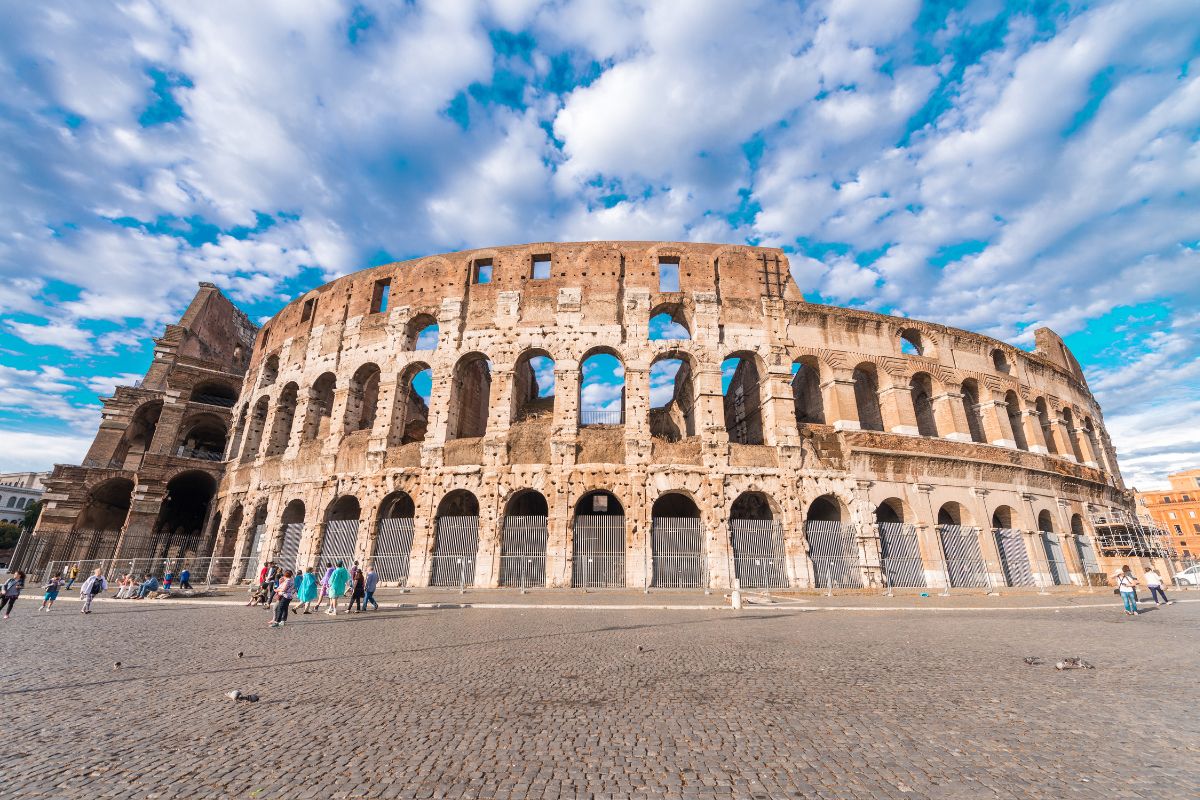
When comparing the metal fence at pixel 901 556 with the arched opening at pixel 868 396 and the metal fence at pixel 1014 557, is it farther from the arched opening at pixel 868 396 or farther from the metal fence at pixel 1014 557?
the arched opening at pixel 868 396

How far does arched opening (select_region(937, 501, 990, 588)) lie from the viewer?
1617cm

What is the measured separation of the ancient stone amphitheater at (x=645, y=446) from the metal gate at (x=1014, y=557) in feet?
0.34

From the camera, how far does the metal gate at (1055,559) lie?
18266 millimetres

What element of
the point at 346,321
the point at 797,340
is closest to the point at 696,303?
the point at 797,340

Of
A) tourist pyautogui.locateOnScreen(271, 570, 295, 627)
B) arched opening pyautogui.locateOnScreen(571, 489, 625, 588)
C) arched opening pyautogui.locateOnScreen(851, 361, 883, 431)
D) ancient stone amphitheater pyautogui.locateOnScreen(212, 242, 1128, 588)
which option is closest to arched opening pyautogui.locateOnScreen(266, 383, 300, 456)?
ancient stone amphitheater pyautogui.locateOnScreen(212, 242, 1128, 588)

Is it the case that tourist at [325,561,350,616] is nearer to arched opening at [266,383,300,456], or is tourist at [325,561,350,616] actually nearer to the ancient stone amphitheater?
the ancient stone amphitheater

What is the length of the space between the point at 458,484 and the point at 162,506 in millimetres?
16094

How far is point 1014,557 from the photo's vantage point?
17438 mm

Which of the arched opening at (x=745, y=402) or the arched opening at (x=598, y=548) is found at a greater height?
the arched opening at (x=745, y=402)

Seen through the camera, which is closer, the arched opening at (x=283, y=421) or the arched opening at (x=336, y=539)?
the arched opening at (x=336, y=539)

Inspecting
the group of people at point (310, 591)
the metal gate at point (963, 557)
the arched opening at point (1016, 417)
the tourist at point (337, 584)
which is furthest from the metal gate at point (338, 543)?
the arched opening at point (1016, 417)

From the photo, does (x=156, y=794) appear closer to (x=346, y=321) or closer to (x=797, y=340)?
(x=797, y=340)

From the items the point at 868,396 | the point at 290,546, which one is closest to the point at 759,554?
the point at 868,396

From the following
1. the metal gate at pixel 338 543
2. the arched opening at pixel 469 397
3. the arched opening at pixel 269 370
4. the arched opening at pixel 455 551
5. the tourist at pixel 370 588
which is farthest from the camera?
the arched opening at pixel 269 370
